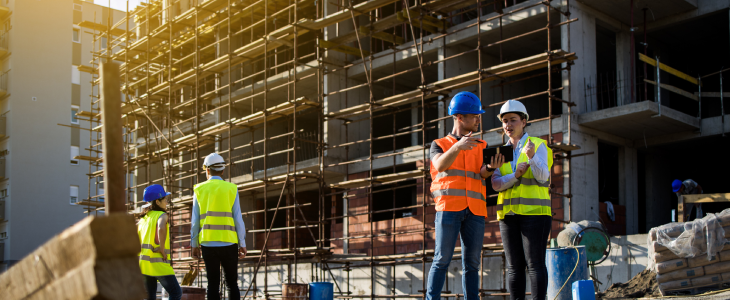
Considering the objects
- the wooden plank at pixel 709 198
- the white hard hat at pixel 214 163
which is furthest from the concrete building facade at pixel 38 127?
the wooden plank at pixel 709 198

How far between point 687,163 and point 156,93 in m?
15.0

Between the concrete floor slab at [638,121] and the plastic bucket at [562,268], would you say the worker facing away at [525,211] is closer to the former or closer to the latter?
the plastic bucket at [562,268]

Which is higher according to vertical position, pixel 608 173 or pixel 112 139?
pixel 608 173

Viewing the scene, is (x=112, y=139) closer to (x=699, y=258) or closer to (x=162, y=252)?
(x=162, y=252)

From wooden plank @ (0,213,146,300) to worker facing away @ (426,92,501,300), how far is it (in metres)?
3.19

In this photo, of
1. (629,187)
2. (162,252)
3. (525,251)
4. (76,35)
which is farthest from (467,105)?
(76,35)

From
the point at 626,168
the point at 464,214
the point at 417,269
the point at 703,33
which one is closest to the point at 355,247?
the point at 417,269

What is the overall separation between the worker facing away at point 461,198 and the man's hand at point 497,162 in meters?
0.04

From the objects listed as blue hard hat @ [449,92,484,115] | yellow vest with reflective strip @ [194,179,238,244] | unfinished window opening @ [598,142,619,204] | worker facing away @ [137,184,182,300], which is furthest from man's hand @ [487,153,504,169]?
unfinished window opening @ [598,142,619,204]

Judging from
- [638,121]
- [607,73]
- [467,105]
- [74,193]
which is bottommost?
[467,105]

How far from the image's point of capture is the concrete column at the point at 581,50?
45.1 ft

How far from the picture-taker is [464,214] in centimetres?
538

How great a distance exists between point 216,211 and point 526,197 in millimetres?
3028

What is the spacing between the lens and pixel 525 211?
208 inches
